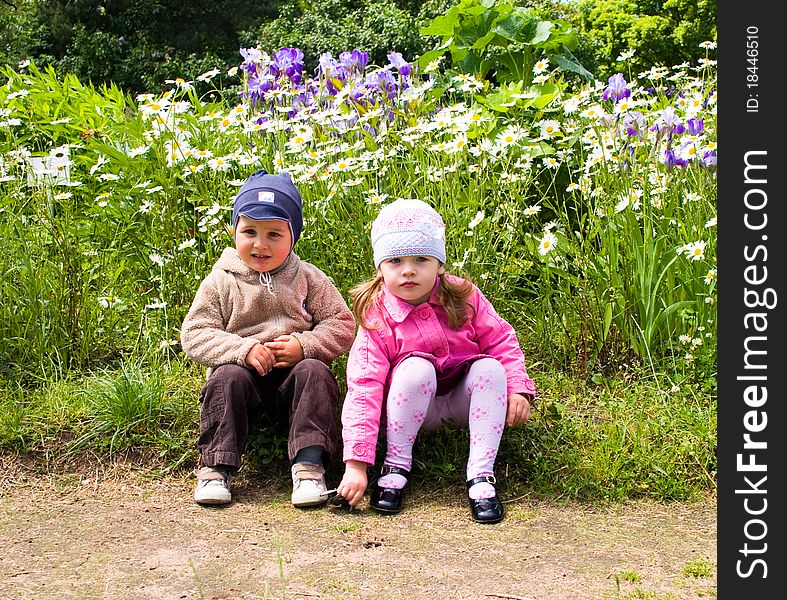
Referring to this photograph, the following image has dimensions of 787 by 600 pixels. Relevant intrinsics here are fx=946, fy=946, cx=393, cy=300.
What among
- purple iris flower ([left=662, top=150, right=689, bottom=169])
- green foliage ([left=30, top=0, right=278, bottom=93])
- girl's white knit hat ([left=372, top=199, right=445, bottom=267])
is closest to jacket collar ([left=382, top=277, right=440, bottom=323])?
girl's white knit hat ([left=372, top=199, right=445, bottom=267])

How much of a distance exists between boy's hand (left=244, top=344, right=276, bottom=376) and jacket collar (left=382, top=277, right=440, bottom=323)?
1.39 ft

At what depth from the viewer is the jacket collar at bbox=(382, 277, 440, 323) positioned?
3.15 metres

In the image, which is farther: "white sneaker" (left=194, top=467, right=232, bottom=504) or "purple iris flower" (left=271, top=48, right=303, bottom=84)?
"purple iris flower" (left=271, top=48, right=303, bottom=84)

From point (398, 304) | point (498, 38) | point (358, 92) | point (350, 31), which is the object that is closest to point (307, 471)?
point (398, 304)

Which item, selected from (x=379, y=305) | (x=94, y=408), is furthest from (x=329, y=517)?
(x=94, y=408)

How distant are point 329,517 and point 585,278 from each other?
56.6 inches

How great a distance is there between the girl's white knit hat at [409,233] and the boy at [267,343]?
1.13 feet

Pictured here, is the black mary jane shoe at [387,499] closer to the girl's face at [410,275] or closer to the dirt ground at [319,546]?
the dirt ground at [319,546]

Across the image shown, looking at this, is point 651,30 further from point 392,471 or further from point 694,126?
point 392,471

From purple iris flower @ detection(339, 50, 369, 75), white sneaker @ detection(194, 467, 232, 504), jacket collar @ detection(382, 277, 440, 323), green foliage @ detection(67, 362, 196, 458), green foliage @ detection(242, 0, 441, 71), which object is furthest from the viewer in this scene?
green foliage @ detection(242, 0, 441, 71)

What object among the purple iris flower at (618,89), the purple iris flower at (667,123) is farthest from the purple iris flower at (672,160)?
the purple iris flower at (618,89)

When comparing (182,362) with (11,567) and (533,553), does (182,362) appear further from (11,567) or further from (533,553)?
(533,553)

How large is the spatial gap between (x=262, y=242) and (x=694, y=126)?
178 cm

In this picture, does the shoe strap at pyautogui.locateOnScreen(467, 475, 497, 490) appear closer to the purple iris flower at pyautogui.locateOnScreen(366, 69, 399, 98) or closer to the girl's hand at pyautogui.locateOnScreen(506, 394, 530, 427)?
the girl's hand at pyautogui.locateOnScreen(506, 394, 530, 427)
